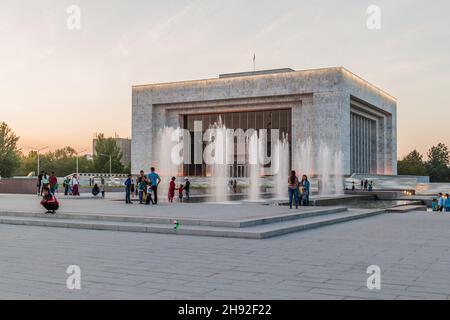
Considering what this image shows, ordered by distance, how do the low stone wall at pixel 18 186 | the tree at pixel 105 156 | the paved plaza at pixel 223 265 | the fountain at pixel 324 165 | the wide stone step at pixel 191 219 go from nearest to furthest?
the paved plaza at pixel 223 265, the wide stone step at pixel 191 219, the low stone wall at pixel 18 186, the fountain at pixel 324 165, the tree at pixel 105 156

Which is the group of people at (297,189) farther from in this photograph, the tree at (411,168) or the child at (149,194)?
the tree at (411,168)

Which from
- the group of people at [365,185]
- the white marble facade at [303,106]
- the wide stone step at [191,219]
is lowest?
the wide stone step at [191,219]

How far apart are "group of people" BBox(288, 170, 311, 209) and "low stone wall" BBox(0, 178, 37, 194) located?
65.9 feet

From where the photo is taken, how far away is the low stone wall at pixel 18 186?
1309 inches

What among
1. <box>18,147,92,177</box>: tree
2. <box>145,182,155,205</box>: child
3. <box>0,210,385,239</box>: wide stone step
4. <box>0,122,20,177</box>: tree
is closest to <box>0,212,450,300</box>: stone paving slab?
<box>0,210,385,239</box>: wide stone step

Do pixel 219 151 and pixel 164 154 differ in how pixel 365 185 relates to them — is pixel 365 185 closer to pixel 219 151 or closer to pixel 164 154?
pixel 219 151

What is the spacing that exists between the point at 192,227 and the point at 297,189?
6493mm

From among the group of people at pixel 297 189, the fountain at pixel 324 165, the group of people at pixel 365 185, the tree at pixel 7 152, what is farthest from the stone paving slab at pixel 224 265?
the tree at pixel 7 152

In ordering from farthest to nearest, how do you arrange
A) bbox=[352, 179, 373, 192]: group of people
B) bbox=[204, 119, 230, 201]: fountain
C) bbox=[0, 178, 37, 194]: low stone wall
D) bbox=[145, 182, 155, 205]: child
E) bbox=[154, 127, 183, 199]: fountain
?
bbox=[204, 119, 230, 201]: fountain < bbox=[154, 127, 183, 199]: fountain < bbox=[352, 179, 373, 192]: group of people < bbox=[0, 178, 37, 194]: low stone wall < bbox=[145, 182, 155, 205]: child

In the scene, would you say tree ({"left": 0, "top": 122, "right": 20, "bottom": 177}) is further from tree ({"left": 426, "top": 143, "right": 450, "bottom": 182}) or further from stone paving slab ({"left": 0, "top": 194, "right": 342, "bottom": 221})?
tree ({"left": 426, "top": 143, "right": 450, "bottom": 182})

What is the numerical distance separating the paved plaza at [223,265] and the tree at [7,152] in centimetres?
5522

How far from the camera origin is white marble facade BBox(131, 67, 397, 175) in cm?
5000
